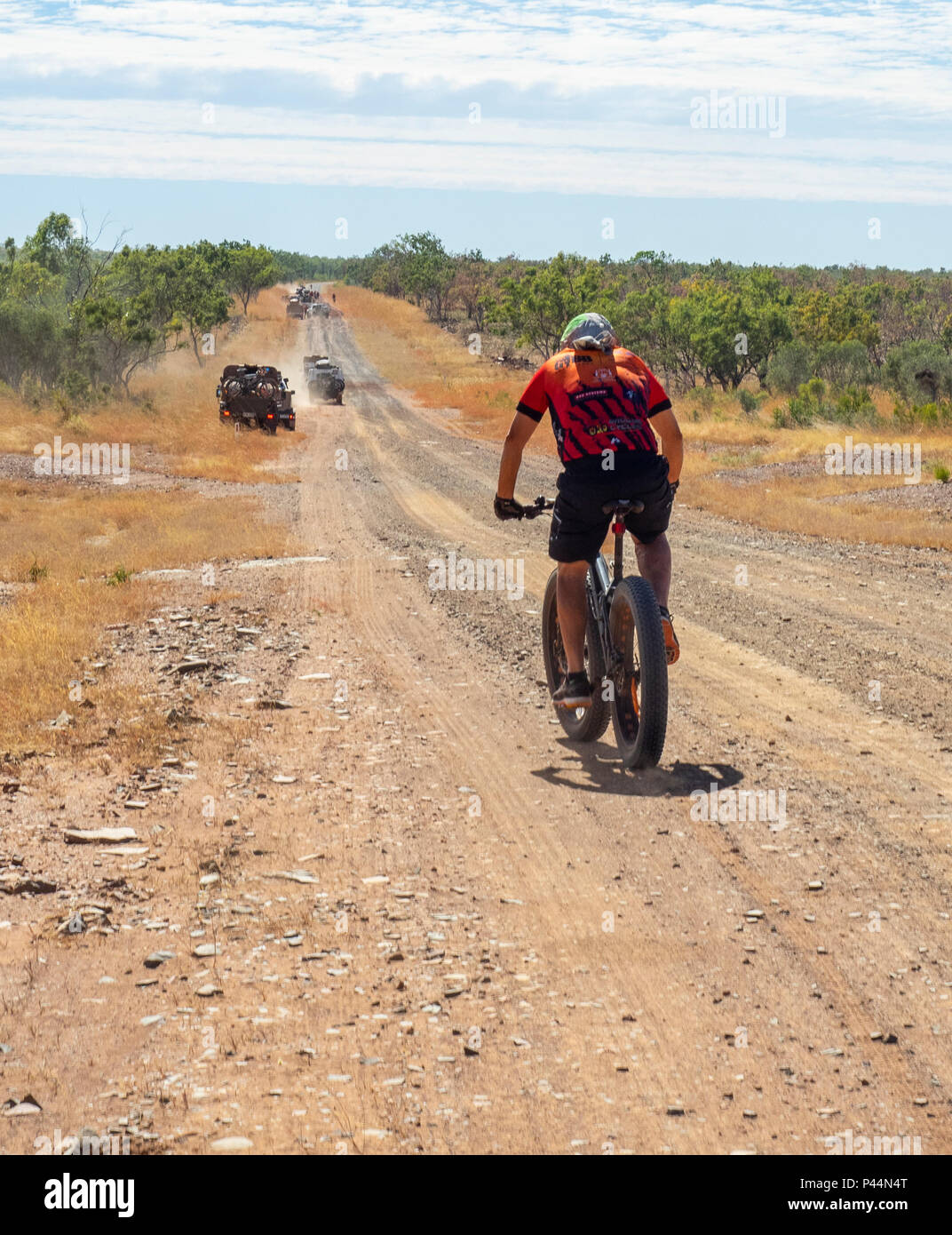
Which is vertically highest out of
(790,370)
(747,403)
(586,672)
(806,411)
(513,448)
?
(790,370)

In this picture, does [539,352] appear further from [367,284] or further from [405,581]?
[367,284]

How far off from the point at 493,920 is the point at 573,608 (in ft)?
7.27

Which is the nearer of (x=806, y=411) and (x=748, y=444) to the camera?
(x=748, y=444)

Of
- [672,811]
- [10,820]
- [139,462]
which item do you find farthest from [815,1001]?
[139,462]

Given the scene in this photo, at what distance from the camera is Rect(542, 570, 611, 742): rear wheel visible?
6059 millimetres

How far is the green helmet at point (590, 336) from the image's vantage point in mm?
5625

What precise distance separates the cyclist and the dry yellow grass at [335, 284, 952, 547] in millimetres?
9448

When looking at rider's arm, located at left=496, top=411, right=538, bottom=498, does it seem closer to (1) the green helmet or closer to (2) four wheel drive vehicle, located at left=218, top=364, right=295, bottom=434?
(1) the green helmet

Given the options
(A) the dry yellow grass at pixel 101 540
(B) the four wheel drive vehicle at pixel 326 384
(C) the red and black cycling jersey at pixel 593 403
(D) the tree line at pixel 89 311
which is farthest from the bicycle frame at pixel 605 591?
(B) the four wheel drive vehicle at pixel 326 384

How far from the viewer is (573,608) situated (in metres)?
6.14

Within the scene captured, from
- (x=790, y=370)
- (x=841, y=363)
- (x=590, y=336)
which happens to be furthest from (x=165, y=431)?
(x=590, y=336)

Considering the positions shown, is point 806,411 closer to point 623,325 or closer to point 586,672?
point 623,325

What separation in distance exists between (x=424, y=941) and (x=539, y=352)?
66.6 m
